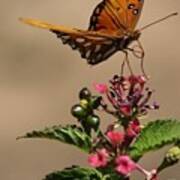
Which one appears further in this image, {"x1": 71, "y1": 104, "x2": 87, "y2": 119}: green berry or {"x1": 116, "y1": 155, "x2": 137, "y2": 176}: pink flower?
{"x1": 71, "y1": 104, "x2": 87, "y2": 119}: green berry

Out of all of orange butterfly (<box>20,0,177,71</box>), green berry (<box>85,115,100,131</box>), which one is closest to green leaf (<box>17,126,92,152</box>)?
green berry (<box>85,115,100,131</box>)

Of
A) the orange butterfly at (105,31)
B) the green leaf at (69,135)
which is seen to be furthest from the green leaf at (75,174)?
the orange butterfly at (105,31)

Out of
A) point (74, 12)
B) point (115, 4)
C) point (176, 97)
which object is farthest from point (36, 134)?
point (74, 12)

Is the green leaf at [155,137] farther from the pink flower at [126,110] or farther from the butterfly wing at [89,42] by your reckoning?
the butterfly wing at [89,42]

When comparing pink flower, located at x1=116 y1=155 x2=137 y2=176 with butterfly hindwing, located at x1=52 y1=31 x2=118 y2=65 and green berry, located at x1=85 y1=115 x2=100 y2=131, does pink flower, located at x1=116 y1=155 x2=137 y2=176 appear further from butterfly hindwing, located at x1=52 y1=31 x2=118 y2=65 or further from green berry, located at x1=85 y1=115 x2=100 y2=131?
butterfly hindwing, located at x1=52 y1=31 x2=118 y2=65

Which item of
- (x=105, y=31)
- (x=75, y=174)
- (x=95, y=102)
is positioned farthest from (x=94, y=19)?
(x=75, y=174)

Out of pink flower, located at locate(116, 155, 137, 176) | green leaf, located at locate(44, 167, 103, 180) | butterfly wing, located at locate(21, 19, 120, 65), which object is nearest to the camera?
pink flower, located at locate(116, 155, 137, 176)

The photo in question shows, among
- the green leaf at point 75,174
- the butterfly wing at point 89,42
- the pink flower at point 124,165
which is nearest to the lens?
the pink flower at point 124,165

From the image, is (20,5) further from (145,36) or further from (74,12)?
(145,36)
